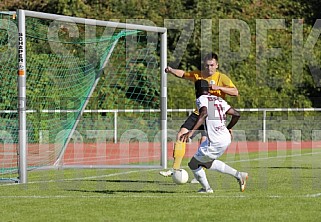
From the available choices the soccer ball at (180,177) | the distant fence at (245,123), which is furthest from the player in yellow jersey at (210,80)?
the distant fence at (245,123)

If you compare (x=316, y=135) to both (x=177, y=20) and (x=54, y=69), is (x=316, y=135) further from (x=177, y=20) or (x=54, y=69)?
(x=54, y=69)

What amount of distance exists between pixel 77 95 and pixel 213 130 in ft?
21.6

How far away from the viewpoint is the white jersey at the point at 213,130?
11.0 metres

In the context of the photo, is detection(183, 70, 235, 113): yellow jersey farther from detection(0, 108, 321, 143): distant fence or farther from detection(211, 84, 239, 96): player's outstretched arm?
detection(0, 108, 321, 143): distant fence

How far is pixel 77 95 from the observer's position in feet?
56.2

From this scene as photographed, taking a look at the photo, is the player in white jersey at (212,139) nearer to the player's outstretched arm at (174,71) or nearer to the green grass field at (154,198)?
the green grass field at (154,198)

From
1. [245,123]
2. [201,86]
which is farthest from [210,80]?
[245,123]

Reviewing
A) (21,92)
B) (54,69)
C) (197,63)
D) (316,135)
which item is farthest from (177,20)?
(21,92)

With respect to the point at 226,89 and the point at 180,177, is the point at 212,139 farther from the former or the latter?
the point at 226,89

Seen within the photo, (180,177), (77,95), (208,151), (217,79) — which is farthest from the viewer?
(77,95)

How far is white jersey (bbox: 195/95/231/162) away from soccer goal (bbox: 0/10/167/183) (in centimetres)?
310

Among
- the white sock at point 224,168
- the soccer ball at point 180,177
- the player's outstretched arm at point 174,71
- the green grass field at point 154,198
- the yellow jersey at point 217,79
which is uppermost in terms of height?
the player's outstretched arm at point 174,71

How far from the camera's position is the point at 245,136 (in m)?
25.6

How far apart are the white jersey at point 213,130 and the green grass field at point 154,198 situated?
548 mm
